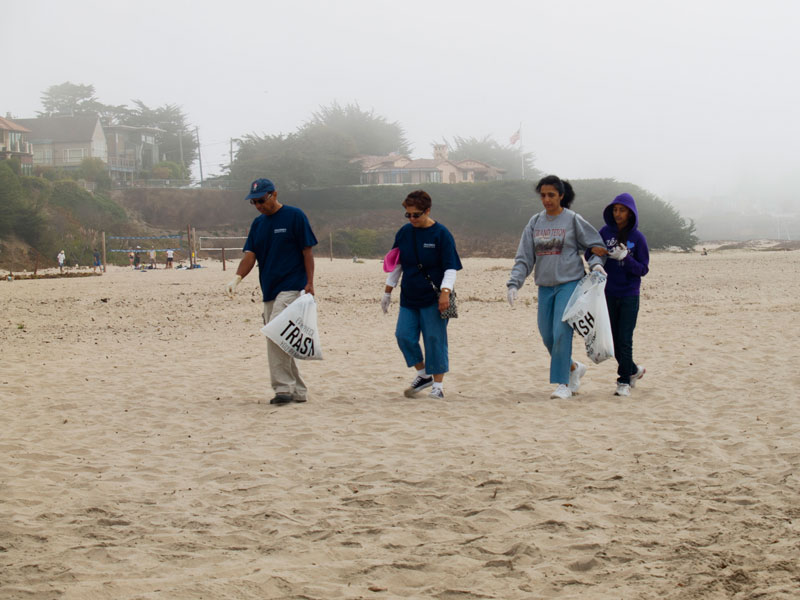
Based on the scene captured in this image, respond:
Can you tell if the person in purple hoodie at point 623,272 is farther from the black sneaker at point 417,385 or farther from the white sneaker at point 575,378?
the black sneaker at point 417,385

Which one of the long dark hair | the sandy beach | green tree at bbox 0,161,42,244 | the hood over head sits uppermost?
green tree at bbox 0,161,42,244

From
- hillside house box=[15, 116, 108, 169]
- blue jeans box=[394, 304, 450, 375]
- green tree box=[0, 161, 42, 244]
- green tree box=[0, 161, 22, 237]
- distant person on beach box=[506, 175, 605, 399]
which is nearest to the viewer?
distant person on beach box=[506, 175, 605, 399]

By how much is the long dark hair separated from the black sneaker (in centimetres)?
191

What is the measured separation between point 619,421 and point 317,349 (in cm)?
250

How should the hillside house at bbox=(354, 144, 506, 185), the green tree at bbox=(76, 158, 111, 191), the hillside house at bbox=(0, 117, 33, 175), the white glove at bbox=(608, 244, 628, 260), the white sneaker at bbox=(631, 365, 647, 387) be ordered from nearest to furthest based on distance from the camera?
the white glove at bbox=(608, 244, 628, 260)
the white sneaker at bbox=(631, 365, 647, 387)
the hillside house at bbox=(0, 117, 33, 175)
the green tree at bbox=(76, 158, 111, 191)
the hillside house at bbox=(354, 144, 506, 185)

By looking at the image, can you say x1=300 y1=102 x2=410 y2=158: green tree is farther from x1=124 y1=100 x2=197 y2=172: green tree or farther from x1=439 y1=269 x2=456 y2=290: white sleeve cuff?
x1=439 y1=269 x2=456 y2=290: white sleeve cuff

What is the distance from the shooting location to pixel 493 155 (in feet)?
358

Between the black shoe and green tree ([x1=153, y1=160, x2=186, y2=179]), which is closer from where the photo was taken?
the black shoe

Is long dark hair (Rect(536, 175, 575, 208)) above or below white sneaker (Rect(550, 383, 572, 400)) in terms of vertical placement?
above

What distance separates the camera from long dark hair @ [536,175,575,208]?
7.10 m

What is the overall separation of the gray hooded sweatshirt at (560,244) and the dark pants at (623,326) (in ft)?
1.38

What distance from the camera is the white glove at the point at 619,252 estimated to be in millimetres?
7016

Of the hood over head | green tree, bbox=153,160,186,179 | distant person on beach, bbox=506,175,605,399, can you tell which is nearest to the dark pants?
distant person on beach, bbox=506,175,605,399

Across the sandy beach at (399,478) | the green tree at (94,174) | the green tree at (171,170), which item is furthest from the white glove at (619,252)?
the green tree at (171,170)
